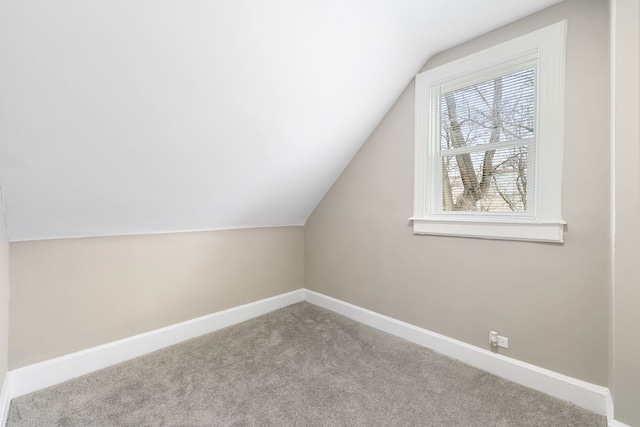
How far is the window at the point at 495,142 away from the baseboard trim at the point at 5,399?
A: 105 inches

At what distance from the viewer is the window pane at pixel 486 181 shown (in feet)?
6.03

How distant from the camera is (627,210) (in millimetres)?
1249

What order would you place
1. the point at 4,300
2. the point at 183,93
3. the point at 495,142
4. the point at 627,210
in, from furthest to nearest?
the point at 495,142, the point at 4,300, the point at 183,93, the point at 627,210

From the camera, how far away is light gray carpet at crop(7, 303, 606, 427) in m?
1.46

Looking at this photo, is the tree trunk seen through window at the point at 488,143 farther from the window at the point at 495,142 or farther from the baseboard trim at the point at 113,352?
the baseboard trim at the point at 113,352

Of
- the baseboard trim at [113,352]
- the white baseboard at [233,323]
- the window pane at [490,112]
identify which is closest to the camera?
the white baseboard at [233,323]

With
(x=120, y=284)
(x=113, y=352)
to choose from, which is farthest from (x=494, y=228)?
(x=113, y=352)

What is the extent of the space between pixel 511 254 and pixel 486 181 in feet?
1.74

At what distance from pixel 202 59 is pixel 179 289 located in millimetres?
1791

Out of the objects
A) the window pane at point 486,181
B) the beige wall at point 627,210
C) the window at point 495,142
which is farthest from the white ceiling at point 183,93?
the window pane at point 486,181

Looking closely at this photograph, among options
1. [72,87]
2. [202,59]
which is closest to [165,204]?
[72,87]

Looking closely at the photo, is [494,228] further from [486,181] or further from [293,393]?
[293,393]

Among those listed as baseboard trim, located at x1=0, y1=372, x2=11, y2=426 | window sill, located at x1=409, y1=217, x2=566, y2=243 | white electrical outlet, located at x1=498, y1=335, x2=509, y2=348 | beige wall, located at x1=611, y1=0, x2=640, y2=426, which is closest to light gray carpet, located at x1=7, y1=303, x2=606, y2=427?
baseboard trim, located at x1=0, y1=372, x2=11, y2=426

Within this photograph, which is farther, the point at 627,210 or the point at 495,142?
the point at 495,142
